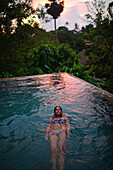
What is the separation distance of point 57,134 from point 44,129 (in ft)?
1.73

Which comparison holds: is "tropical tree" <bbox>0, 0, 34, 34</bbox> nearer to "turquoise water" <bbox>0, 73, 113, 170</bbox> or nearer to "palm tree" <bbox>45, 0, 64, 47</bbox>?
"turquoise water" <bbox>0, 73, 113, 170</bbox>

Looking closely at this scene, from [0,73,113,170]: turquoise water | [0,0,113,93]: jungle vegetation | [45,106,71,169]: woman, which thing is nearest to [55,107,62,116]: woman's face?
[45,106,71,169]: woman

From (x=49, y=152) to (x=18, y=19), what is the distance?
12.5m

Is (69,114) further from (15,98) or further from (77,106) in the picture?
(15,98)

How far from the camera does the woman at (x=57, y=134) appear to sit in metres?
2.33

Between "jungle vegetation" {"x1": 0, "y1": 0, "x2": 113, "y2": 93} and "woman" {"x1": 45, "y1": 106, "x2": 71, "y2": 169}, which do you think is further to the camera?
"jungle vegetation" {"x1": 0, "y1": 0, "x2": 113, "y2": 93}

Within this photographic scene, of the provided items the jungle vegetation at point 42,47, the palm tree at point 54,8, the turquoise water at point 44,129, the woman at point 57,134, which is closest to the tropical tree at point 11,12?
the jungle vegetation at point 42,47

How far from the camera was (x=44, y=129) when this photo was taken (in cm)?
320

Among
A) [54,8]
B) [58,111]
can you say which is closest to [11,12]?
[58,111]

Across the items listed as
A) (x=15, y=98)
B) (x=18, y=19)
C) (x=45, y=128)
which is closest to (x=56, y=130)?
(x=45, y=128)

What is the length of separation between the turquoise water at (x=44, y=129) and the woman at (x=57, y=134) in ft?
0.31

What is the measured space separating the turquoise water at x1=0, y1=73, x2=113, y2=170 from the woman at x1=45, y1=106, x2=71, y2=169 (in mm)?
95

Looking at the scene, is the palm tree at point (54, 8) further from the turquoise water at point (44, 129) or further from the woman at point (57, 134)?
the woman at point (57, 134)

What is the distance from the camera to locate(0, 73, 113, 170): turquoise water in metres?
2.16
